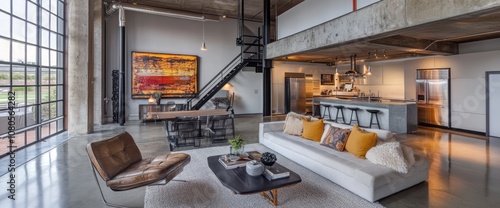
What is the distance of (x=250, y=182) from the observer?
263 centimetres

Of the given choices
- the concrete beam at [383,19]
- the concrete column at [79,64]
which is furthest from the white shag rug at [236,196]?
the concrete column at [79,64]

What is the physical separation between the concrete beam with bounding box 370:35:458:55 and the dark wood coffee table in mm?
4700

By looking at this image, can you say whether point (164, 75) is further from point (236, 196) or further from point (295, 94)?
point (236, 196)

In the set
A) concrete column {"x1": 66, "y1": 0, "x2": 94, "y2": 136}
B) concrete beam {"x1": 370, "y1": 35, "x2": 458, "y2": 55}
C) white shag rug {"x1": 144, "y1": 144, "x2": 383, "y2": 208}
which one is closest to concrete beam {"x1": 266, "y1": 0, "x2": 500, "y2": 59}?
concrete beam {"x1": 370, "y1": 35, "x2": 458, "y2": 55}

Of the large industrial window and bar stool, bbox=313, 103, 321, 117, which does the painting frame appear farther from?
bar stool, bbox=313, 103, 321, 117

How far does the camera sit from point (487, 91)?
6801 mm

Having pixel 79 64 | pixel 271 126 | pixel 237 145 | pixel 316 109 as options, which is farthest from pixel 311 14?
pixel 79 64

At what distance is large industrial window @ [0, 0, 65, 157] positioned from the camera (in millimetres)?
4680

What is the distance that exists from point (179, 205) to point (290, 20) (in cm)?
692

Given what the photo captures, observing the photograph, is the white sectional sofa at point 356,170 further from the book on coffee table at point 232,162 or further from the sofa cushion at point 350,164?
the book on coffee table at point 232,162

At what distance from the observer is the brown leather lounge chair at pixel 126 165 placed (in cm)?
268

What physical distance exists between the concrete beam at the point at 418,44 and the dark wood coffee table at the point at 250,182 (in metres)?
4.70

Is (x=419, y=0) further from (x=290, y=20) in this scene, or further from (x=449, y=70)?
(x=449, y=70)

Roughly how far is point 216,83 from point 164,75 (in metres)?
2.35
